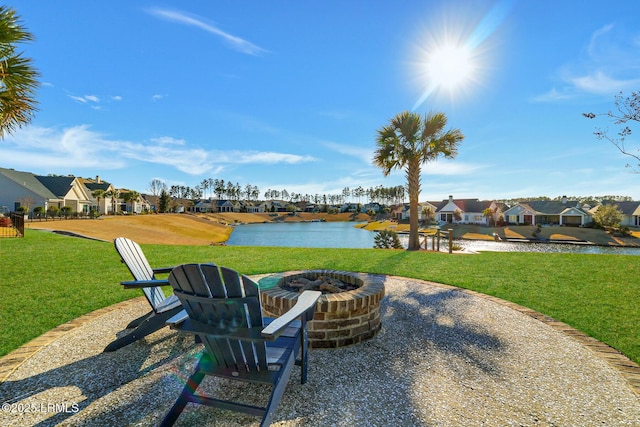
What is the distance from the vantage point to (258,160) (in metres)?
57.6

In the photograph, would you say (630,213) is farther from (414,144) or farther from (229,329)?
(229,329)

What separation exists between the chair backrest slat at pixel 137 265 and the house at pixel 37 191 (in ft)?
127

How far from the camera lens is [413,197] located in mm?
12898

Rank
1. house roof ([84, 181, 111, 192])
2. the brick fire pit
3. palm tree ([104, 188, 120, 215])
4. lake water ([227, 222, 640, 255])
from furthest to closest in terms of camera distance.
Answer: palm tree ([104, 188, 120, 215]) < house roof ([84, 181, 111, 192]) < lake water ([227, 222, 640, 255]) < the brick fire pit

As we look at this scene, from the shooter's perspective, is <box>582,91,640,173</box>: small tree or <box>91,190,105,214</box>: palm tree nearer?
<box>582,91,640,173</box>: small tree

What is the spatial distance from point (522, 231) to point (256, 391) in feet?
136

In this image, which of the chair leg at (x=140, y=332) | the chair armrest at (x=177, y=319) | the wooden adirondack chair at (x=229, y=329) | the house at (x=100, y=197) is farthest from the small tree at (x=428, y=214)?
the house at (x=100, y=197)

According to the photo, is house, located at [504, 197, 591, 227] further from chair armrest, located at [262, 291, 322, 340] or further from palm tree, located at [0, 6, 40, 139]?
palm tree, located at [0, 6, 40, 139]

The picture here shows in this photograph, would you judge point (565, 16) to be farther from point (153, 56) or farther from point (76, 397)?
point (153, 56)

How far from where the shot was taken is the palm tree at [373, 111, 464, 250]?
1268cm

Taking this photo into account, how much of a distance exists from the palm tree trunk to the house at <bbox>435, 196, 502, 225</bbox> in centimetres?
3844

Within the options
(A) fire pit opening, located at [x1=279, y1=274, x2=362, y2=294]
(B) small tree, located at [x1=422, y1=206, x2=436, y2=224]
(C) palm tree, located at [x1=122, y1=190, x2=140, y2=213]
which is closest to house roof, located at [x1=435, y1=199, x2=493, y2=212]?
(B) small tree, located at [x1=422, y1=206, x2=436, y2=224]

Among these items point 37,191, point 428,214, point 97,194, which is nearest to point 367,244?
point 428,214

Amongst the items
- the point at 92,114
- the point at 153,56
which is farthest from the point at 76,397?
the point at 92,114
